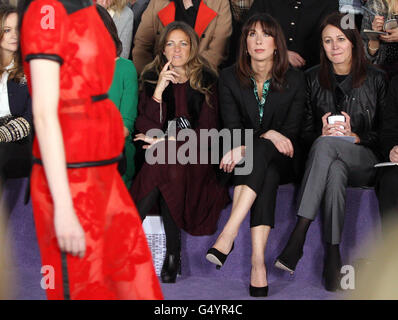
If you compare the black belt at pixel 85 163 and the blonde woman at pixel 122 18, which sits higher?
the blonde woman at pixel 122 18

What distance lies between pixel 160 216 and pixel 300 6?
60.0 inches

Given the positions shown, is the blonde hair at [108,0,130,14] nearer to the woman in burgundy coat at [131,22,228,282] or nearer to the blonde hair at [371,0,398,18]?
the woman in burgundy coat at [131,22,228,282]

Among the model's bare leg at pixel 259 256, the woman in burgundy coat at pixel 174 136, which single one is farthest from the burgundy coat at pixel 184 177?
the model's bare leg at pixel 259 256

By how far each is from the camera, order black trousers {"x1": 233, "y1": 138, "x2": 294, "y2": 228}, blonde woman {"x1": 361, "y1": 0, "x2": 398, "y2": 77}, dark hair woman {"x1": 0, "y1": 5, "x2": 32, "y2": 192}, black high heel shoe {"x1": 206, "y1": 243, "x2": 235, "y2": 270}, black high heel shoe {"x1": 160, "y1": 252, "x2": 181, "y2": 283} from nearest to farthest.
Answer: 1. black high heel shoe {"x1": 206, "y1": 243, "x2": 235, "y2": 270}
2. black trousers {"x1": 233, "y1": 138, "x2": 294, "y2": 228}
3. black high heel shoe {"x1": 160, "y1": 252, "x2": 181, "y2": 283}
4. dark hair woman {"x1": 0, "y1": 5, "x2": 32, "y2": 192}
5. blonde woman {"x1": 361, "y1": 0, "x2": 398, "y2": 77}

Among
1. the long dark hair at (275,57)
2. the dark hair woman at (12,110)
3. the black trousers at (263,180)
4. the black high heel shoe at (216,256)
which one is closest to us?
the black high heel shoe at (216,256)

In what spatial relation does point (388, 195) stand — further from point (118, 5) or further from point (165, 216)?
point (118, 5)

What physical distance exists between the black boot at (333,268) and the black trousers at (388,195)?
0.83 ft

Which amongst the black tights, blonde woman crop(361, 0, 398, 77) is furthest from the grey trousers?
blonde woman crop(361, 0, 398, 77)

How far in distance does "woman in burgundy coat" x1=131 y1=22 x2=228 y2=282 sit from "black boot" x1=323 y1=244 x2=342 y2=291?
60 centimetres

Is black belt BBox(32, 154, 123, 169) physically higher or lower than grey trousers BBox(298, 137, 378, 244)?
higher

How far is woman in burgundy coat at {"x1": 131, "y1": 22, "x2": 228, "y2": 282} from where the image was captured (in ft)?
10.1

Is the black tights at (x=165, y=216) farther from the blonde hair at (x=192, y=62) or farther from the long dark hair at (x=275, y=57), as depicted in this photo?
the long dark hair at (x=275, y=57)

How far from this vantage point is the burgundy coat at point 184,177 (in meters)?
3.09
